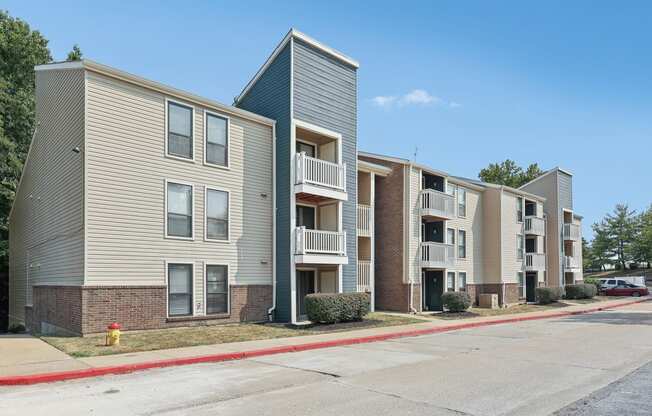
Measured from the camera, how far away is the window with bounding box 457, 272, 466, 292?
104 ft

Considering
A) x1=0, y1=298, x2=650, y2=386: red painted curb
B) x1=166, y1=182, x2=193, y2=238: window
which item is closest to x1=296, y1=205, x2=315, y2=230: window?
x1=166, y1=182, x2=193, y2=238: window

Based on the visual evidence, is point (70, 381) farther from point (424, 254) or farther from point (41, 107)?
point (424, 254)

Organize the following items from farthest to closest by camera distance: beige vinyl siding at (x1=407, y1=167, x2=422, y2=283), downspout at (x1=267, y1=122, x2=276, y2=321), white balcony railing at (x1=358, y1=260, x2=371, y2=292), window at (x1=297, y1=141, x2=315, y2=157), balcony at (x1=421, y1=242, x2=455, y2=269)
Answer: balcony at (x1=421, y1=242, x2=455, y2=269) → beige vinyl siding at (x1=407, y1=167, x2=422, y2=283) → white balcony railing at (x1=358, y1=260, x2=371, y2=292) → window at (x1=297, y1=141, x2=315, y2=157) → downspout at (x1=267, y1=122, x2=276, y2=321)

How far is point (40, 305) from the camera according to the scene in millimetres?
19469

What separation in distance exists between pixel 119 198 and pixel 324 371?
9.00 metres

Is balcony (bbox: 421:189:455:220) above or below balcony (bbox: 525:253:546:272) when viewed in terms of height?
above

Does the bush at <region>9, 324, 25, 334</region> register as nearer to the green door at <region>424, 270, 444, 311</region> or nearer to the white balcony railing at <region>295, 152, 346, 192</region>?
the white balcony railing at <region>295, 152, 346, 192</region>

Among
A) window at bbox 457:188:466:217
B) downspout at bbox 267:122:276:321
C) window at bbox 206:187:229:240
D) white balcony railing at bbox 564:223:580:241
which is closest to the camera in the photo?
window at bbox 206:187:229:240

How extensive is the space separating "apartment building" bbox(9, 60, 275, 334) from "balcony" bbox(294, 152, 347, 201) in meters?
1.36

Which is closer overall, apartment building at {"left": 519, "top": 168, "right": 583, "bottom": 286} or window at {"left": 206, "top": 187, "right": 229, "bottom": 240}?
window at {"left": 206, "top": 187, "right": 229, "bottom": 240}

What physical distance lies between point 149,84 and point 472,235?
75.1ft

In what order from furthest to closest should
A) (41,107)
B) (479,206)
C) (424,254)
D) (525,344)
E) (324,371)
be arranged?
(479,206)
(424,254)
(41,107)
(525,344)
(324,371)

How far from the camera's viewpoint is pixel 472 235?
33406 millimetres

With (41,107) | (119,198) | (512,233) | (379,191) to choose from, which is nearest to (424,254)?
(379,191)
